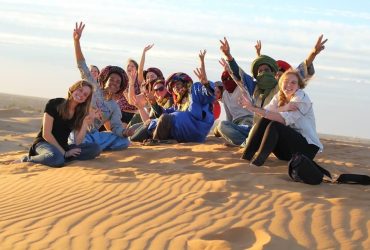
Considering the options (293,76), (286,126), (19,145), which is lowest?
(19,145)

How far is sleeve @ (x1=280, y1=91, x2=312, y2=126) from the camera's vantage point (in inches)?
273

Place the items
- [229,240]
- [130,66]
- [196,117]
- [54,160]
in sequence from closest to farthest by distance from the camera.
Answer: [229,240], [54,160], [196,117], [130,66]

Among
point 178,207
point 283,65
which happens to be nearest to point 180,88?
point 283,65

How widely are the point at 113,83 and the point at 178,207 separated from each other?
14.8 feet

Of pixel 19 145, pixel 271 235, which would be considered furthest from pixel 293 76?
pixel 19 145

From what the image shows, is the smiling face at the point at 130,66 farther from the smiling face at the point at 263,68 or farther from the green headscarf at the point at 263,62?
the smiling face at the point at 263,68

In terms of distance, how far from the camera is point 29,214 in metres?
5.51

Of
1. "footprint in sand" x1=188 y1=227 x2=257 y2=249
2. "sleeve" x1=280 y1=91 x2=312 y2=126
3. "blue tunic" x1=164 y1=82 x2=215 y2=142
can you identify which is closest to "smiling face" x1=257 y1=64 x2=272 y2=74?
"blue tunic" x1=164 y1=82 x2=215 y2=142

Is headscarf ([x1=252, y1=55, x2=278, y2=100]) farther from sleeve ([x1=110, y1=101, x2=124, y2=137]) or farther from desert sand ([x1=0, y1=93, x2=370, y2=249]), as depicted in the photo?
sleeve ([x1=110, y1=101, x2=124, y2=137])

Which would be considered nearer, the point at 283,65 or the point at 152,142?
the point at 152,142

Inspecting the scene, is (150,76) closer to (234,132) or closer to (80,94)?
(234,132)

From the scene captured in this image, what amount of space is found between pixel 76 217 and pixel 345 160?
16.1 feet

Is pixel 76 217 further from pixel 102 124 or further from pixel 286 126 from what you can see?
pixel 102 124

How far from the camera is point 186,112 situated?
928 cm
